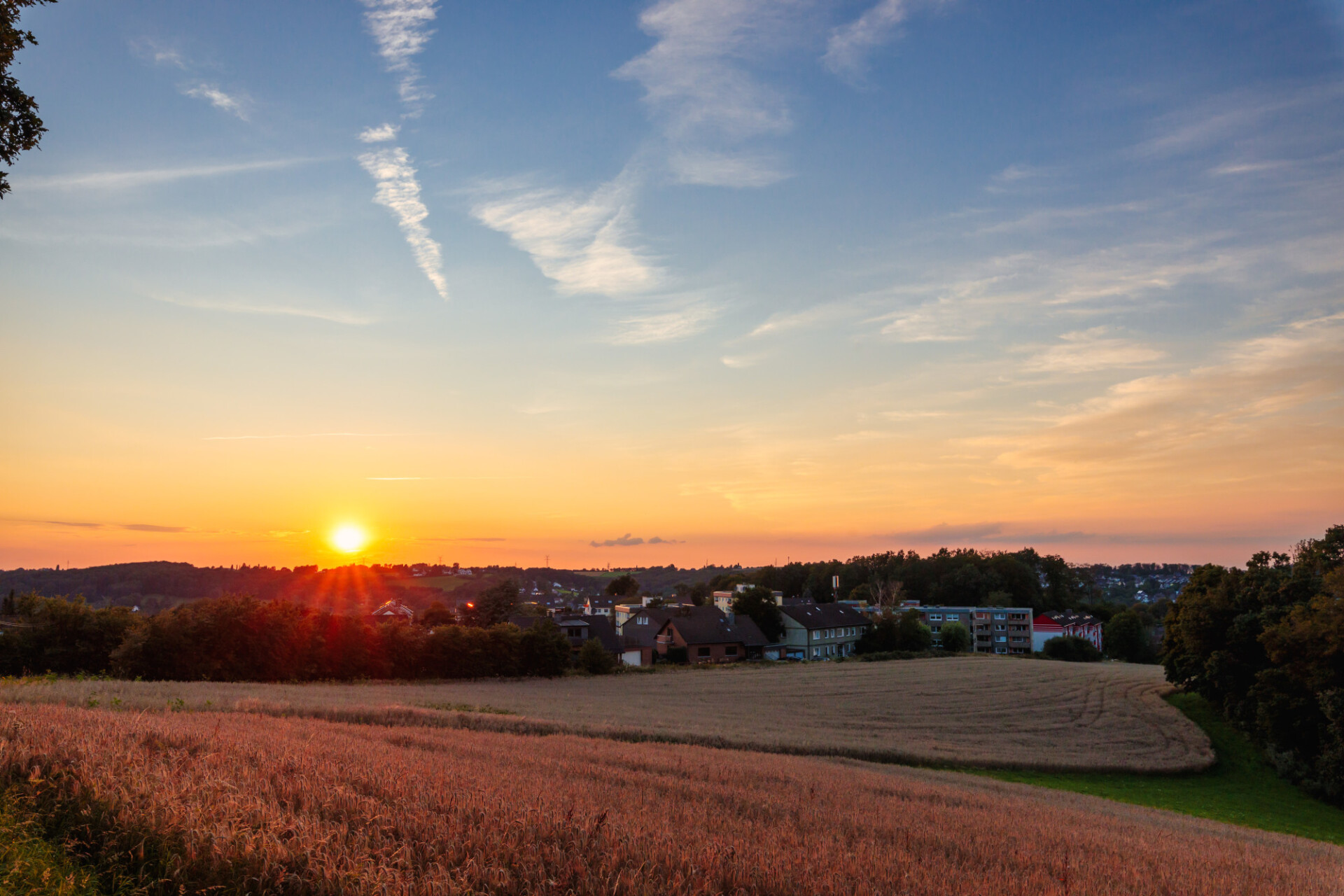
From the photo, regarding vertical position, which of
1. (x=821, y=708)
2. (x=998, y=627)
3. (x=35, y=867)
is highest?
(x=35, y=867)

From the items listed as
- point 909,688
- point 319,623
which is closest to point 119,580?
point 319,623

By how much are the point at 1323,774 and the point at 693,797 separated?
119ft

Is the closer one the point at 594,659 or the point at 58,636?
the point at 58,636

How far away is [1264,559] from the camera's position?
43.8m

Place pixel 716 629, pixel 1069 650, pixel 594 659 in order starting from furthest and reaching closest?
pixel 1069 650 → pixel 716 629 → pixel 594 659

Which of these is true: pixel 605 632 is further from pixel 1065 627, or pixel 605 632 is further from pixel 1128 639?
pixel 1065 627

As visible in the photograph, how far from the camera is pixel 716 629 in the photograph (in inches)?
3605

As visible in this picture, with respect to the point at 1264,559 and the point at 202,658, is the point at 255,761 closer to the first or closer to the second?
the point at 202,658

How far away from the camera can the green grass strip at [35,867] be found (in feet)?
16.7

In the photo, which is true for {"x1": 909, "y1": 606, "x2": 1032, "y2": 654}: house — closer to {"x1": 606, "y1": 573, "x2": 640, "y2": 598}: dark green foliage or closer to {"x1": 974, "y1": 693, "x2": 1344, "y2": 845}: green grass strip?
{"x1": 606, "y1": 573, "x2": 640, "y2": 598}: dark green foliage

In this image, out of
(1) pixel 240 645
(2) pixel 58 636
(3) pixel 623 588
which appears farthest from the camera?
(3) pixel 623 588

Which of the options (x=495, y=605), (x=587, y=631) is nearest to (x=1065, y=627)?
(x=587, y=631)

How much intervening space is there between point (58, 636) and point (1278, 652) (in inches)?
2350

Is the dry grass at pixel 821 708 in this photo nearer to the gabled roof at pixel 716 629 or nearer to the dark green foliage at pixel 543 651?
the dark green foliage at pixel 543 651
